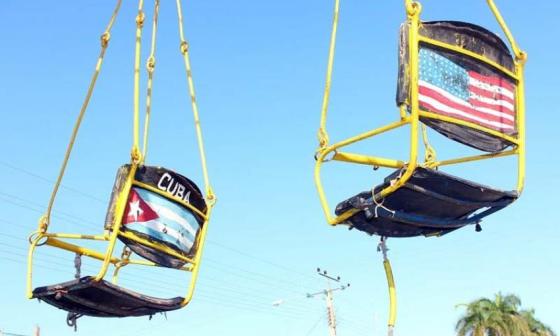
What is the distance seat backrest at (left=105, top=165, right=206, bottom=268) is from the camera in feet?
38.1

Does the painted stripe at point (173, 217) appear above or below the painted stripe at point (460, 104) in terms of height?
Result: above

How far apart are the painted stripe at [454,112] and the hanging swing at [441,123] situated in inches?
0.4

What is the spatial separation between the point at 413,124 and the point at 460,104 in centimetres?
117

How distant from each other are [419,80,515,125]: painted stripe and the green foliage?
51.4 metres

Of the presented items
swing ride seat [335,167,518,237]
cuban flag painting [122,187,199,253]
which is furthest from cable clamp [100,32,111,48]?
swing ride seat [335,167,518,237]

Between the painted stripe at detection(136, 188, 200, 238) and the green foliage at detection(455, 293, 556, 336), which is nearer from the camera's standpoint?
the painted stripe at detection(136, 188, 200, 238)

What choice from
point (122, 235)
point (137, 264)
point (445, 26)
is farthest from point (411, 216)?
point (137, 264)

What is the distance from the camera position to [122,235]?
452 inches

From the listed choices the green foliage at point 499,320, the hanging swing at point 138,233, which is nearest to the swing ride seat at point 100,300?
the hanging swing at point 138,233

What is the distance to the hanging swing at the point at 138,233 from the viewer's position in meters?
11.3

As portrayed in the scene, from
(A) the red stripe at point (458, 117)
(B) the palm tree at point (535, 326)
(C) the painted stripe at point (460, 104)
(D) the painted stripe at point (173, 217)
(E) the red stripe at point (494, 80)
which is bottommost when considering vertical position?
(A) the red stripe at point (458, 117)

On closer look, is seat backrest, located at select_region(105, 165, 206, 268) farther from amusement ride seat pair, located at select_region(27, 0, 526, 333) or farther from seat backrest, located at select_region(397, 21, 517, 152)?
seat backrest, located at select_region(397, 21, 517, 152)

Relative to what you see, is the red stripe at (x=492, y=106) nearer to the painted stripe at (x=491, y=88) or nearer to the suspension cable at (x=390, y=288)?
the painted stripe at (x=491, y=88)

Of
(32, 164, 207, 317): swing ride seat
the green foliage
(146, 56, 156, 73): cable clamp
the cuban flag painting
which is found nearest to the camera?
(32, 164, 207, 317): swing ride seat
